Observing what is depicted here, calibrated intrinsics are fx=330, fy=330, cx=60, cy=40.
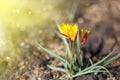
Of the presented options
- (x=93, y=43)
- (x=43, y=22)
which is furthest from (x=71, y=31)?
(x=43, y=22)

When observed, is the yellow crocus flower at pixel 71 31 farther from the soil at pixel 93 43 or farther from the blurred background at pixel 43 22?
the blurred background at pixel 43 22

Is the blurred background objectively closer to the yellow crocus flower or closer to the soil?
the soil

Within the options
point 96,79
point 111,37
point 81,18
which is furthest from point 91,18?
point 96,79

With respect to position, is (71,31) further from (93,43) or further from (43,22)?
(43,22)

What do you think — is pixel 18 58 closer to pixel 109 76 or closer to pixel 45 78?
pixel 45 78

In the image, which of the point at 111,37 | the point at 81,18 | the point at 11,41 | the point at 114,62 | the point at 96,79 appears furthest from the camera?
the point at 81,18

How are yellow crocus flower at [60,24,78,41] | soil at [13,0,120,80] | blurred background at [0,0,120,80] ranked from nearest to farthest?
yellow crocus flower at [60,24,78,41], soil at [13,0,120,80], blurred background at [0,0,120,80]

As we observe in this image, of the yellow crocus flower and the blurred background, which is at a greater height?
the blurred background

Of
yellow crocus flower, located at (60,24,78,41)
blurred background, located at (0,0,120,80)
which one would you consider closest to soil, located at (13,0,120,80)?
blurred background, located at (0,0,120,80)

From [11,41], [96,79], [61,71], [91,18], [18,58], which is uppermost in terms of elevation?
[91,18]
